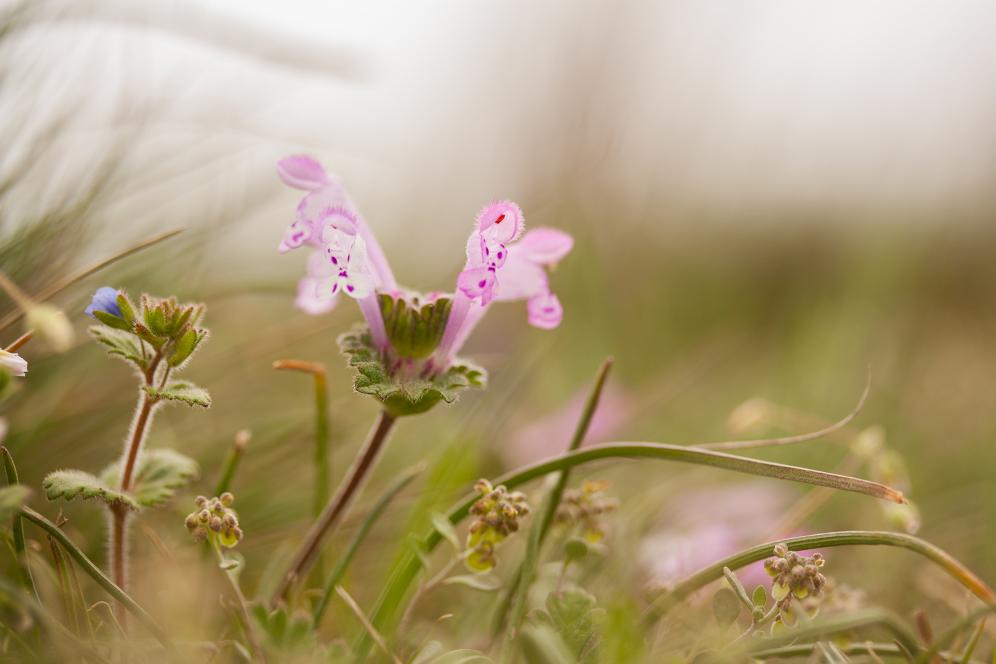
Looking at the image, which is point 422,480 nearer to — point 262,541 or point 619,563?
point 262,541

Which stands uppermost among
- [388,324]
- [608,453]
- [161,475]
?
[388,324]

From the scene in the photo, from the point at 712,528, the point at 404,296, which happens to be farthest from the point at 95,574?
the point at 712,528

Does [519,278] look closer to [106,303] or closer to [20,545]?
[106,303]

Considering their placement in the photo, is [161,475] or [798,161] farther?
[798,161]

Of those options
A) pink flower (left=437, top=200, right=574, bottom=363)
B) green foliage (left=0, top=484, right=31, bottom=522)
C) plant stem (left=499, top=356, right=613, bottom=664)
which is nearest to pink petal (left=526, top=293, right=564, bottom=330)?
pink flower (left=437, top=200, right=574, bottom=363)

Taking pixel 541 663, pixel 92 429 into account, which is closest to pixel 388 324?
pixel 541 663
